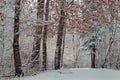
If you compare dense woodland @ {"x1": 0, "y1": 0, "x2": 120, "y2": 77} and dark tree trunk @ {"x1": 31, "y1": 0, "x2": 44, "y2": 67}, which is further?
dark tree trunk @ {"x1": 31, "y1": 0, "x2": 44, "y2": 67}

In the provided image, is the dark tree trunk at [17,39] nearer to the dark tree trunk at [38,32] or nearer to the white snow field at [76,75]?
the white snow field at [76,75]

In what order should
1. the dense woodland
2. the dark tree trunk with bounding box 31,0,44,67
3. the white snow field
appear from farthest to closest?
the dark tree trunk with bounding box 31,0,44,67 → the dense woodland → the white snow field

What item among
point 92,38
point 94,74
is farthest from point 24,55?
point 94,74

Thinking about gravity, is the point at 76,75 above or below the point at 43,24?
below

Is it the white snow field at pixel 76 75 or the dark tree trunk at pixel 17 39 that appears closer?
the white snow field at pixel 76 75

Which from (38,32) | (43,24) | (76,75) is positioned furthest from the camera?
(38,32)

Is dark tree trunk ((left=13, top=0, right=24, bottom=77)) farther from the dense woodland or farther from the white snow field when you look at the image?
the white snow field

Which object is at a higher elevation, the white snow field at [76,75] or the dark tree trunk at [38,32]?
the dark tree trunk at [38,32]

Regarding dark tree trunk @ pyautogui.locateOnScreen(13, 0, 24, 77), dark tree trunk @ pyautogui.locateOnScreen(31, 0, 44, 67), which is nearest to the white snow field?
dark tree trunk @ pyautogui.locateOnScreen(13, 0, 24, 77)

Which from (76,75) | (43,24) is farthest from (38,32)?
(76,75)

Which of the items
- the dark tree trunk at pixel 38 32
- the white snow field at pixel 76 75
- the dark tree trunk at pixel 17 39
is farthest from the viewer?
the dark tree trunk at pixel 38 32

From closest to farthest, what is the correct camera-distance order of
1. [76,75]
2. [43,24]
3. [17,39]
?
[17,39] < [76,75] < [43,24]

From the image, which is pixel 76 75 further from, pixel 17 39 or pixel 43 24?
pixel 17 39

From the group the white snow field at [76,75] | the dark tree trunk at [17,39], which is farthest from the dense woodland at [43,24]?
the white snow field at [76,75]
